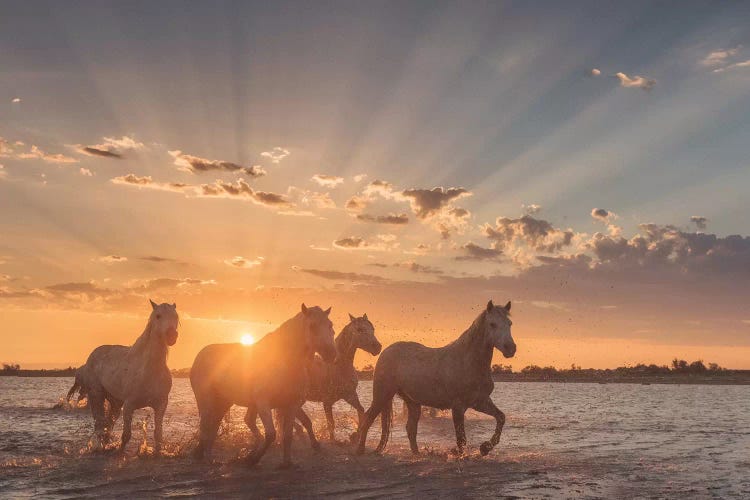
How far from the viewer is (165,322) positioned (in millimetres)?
13398

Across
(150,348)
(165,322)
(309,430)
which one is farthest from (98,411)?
(309,430)

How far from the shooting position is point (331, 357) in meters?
11.4

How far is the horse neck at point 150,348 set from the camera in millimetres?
13773

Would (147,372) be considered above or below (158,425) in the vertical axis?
above

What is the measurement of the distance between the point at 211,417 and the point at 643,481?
786cm

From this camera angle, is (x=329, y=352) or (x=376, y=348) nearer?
(x=329, y=352)

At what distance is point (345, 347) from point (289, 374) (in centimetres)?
511

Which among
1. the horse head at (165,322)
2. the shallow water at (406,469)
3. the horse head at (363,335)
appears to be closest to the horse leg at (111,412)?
the shallow water at (406,469)

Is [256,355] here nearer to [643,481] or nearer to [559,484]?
[559,484]

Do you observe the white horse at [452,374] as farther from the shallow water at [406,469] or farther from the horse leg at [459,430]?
the shallow water at [406,469]

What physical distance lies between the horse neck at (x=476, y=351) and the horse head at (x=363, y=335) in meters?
3.15

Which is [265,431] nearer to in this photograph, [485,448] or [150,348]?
[150,348]

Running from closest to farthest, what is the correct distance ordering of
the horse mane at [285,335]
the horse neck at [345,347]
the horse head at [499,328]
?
the horse mane at [285,335], the horse head at [499,328], the horse neck at [345,347]

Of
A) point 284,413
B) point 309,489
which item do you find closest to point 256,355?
point 284,413
